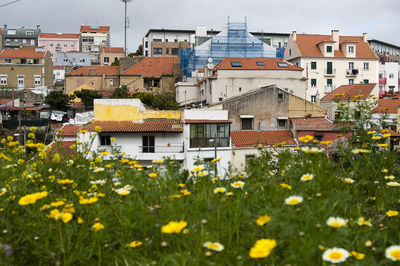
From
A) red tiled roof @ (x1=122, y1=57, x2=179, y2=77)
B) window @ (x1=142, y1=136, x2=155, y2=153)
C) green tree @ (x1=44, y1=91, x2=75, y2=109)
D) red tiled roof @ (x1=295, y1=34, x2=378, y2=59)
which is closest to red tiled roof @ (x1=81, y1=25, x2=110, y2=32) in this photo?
red tiled roof @ (x1=122, y1=57, x2=179, y2=77)

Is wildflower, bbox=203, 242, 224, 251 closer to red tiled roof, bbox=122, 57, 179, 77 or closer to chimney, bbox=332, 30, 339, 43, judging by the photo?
red tiled roof, bbox=122, 57, 179, 77

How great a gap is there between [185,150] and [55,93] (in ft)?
96.0

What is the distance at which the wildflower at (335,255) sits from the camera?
8.80ft

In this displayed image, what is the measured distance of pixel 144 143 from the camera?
2711 centimetres

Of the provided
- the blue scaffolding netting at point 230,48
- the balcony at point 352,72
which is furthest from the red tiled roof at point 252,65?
the balcony at point 352,72

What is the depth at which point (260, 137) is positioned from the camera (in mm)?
29109

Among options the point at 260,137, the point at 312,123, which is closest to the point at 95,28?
the point at 260,137

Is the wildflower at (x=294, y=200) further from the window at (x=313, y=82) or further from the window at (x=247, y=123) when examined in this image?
the window at (x=313, y=82)

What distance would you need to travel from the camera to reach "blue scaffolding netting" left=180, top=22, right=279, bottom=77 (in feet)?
176

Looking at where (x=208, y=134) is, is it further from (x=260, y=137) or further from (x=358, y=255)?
(x=358, y=255)

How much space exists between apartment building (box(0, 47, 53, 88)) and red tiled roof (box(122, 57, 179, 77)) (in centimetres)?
1882

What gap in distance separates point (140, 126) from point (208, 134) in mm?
4598

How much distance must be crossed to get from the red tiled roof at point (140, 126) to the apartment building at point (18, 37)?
3983 inches

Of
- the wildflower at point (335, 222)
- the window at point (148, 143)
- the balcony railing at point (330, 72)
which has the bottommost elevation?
the window at point (148, 143)
